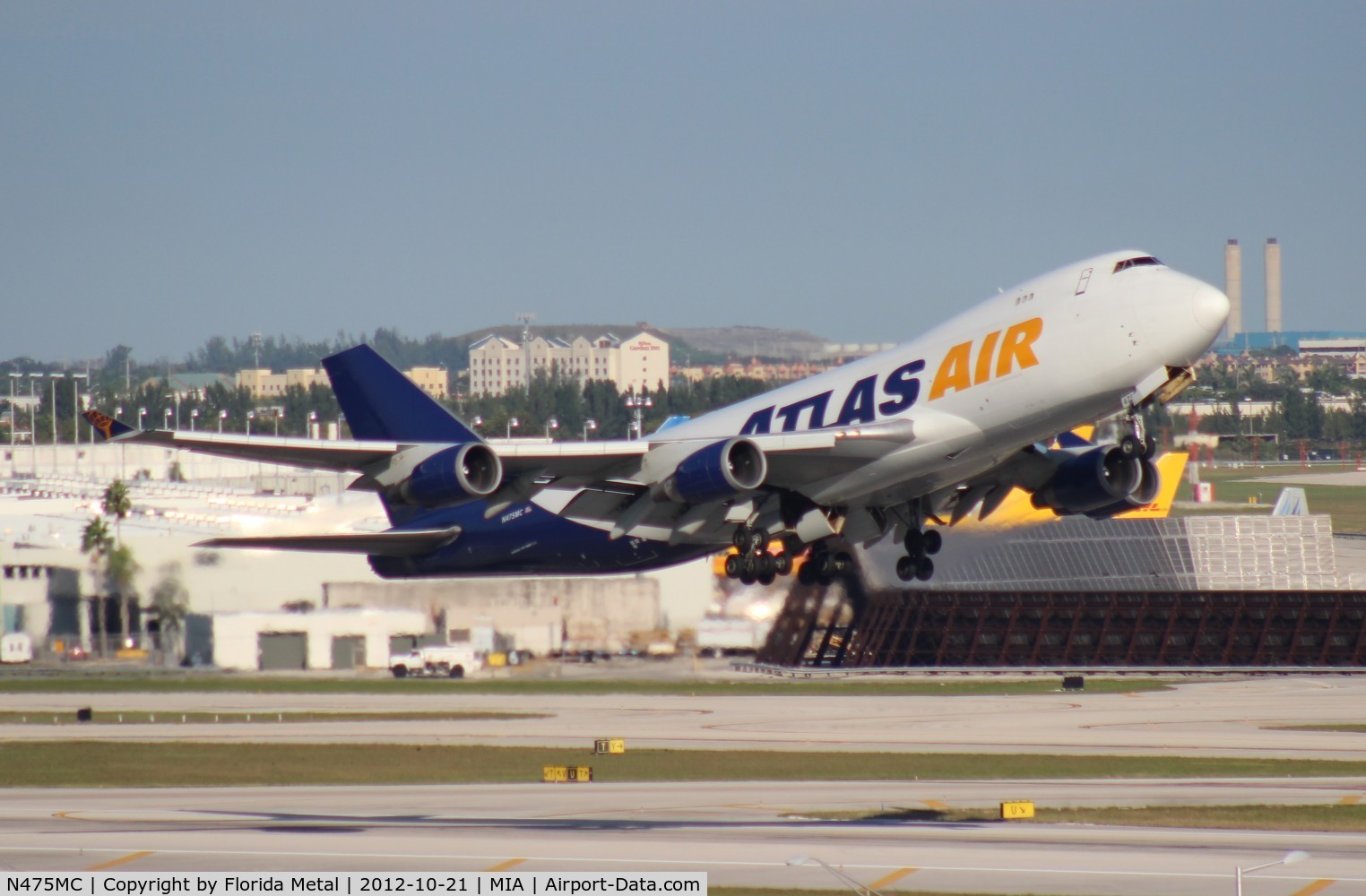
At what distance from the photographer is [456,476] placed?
30.1 m

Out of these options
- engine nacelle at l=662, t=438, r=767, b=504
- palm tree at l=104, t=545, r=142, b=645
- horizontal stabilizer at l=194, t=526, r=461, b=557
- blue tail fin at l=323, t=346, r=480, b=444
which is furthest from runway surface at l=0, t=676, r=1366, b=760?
engine nacelle at l=662, t=438, r=767, b=504

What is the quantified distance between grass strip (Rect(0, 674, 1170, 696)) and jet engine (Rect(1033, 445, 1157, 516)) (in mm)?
32394

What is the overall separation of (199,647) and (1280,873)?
51319 millimetres

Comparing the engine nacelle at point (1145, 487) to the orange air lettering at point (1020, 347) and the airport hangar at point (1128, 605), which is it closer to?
the orange air lettering at point (1020, 347)

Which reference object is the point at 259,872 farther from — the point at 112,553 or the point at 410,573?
the point at 112,553

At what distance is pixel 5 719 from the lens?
59.8 metres

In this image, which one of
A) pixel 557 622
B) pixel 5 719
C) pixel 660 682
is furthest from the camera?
pixel 660 682

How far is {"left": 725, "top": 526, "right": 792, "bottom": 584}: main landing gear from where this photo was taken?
109 feet

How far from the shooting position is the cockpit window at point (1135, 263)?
29344mm

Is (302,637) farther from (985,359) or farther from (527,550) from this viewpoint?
(985,359)

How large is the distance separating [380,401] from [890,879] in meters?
18.2

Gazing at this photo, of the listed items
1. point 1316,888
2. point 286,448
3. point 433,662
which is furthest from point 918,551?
point 433,662

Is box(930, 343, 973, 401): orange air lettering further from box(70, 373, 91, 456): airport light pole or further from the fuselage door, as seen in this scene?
box(70, 373, 91, 456): airport light pole

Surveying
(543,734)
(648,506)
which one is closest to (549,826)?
(648,506)
